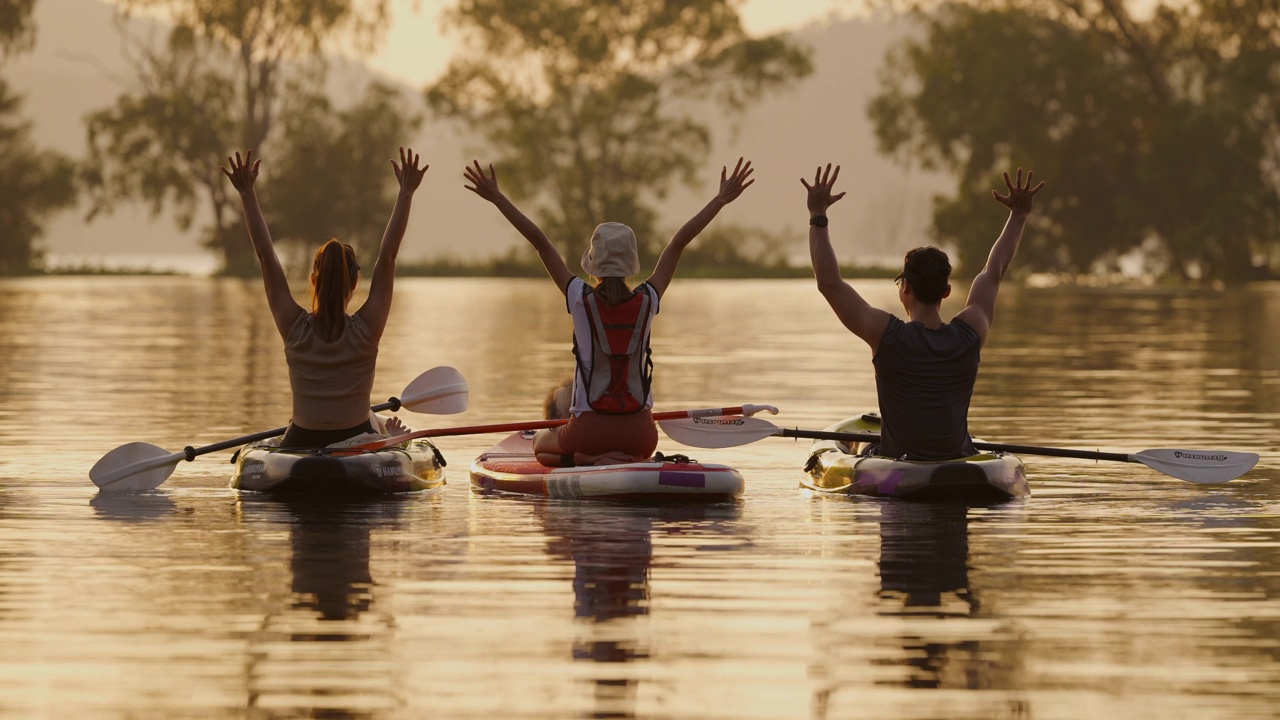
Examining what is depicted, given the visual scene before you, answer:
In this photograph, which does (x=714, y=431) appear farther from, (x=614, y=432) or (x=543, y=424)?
(x=614, y=432)

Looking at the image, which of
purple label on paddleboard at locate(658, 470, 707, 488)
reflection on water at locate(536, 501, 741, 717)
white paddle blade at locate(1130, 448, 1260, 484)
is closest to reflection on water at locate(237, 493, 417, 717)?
reflection on water at locate(536, 501, 741, 717)

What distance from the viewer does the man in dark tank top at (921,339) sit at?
10852 mm

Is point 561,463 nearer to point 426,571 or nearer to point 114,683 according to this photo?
point 426,571

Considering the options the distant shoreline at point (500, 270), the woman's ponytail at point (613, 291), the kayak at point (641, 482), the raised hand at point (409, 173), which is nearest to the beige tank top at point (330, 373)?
the raised hand at point (409, 173)

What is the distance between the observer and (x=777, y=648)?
7.00m

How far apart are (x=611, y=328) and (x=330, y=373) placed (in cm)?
150

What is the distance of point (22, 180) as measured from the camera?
71.1 metres

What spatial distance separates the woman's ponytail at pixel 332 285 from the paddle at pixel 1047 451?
200 centimetres

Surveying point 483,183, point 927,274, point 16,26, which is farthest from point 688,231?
point 16,26

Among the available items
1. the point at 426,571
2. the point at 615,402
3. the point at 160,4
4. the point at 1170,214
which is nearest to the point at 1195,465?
the point at 615,402

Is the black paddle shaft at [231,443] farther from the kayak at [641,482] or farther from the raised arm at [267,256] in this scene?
the kayak at [641,482]

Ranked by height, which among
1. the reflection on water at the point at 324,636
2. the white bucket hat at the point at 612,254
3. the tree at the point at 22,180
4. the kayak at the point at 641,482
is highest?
the tree at the point at 22,180

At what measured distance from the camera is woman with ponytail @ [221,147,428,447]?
11.1 meters

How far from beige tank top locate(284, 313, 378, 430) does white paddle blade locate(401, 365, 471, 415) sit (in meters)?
1.68
